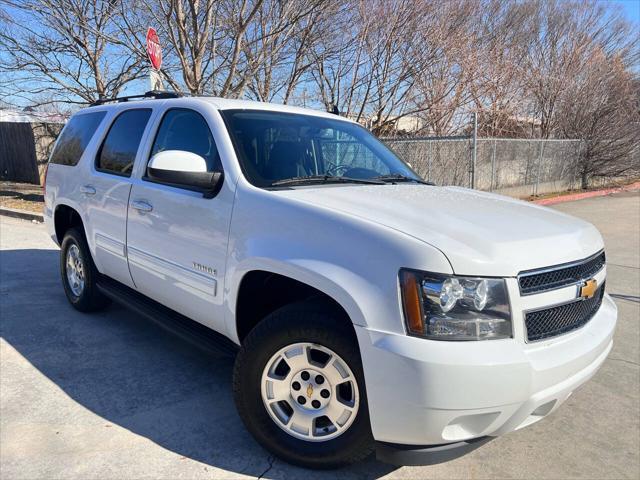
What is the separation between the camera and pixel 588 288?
247cm

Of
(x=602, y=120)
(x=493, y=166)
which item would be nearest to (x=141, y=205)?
(x=493, y=166)

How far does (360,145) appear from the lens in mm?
3893

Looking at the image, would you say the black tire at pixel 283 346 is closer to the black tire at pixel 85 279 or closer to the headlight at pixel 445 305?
the headlight at pixel 445 305

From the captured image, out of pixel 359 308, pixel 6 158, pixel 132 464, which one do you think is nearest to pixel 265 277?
pixel 359 308

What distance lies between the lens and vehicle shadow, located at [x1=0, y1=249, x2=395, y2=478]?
9.12 ft

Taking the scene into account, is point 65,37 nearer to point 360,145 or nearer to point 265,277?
point 360,145

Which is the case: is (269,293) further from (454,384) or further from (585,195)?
(585,195)

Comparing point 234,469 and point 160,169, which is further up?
point 160,169

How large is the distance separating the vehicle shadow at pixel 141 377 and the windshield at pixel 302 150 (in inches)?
Result: 49.0

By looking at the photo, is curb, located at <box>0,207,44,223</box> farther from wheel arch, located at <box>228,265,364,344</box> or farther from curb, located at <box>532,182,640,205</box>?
curb, located at <box>532,182,640,205</box>

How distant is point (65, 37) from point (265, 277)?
35.9ft

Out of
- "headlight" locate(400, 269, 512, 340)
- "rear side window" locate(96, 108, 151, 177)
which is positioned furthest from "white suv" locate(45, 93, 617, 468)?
"rear side window" locate(96, 108, 151, 177)

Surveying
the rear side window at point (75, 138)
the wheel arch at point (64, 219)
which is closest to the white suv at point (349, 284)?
the rear side window at point (75, 138)

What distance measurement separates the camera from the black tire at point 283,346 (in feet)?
7.67
